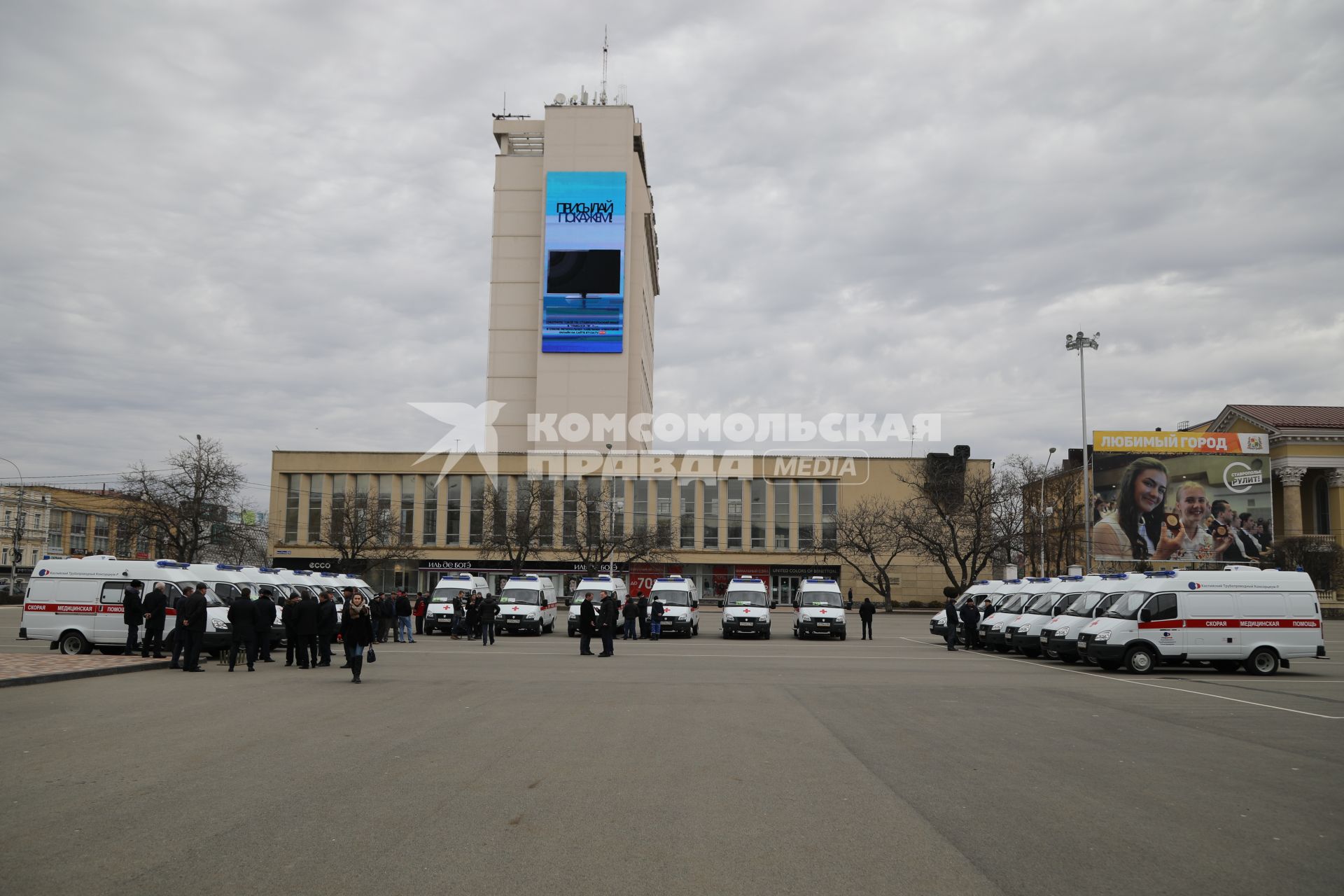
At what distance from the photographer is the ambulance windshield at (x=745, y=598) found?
36.9 meters

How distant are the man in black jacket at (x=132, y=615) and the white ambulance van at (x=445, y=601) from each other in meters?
13.9

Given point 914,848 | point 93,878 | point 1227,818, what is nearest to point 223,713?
point 93,878

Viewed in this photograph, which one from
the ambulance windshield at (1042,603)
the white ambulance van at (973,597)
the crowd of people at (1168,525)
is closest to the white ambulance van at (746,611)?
the white ambulance van at (973,597)

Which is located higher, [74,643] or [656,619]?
[74,643]

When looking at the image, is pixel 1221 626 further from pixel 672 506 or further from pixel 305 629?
pixel 672 506

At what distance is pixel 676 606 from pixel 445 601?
8903mm

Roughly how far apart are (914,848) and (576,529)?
2298 inches

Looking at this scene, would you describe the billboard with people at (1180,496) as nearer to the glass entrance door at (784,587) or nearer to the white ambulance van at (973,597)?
the glass entrance door at (784,587)

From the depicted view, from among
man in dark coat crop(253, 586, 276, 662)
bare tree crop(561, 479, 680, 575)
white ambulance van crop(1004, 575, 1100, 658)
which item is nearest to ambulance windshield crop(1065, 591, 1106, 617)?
white ambulance van crop(1004, 575, 1100, 658)

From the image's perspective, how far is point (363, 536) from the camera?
214ft

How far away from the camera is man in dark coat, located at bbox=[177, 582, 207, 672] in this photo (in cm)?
1939

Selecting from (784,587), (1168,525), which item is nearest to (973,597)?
(1168,525)

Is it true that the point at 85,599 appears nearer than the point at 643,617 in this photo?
Yes

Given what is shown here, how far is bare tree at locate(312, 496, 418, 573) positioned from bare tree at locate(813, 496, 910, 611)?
101 ft
